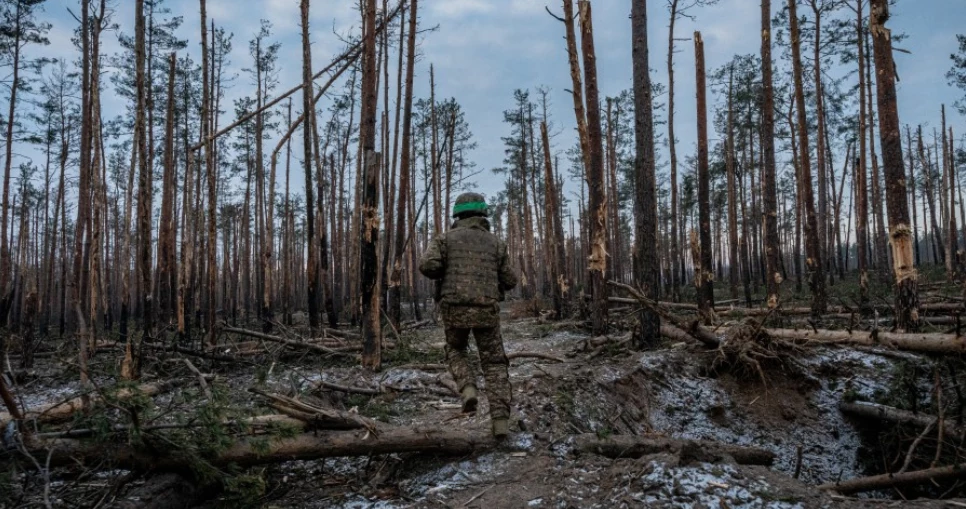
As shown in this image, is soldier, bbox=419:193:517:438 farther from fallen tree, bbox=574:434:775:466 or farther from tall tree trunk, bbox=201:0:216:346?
tall tree trunk, bbox=201:0:216:346

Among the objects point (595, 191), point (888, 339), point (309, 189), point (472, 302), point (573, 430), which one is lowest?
point (573, 430)

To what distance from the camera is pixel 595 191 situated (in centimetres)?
900

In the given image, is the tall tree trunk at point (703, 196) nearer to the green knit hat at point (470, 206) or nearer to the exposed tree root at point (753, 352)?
the exposed tree root at point (753, 352)

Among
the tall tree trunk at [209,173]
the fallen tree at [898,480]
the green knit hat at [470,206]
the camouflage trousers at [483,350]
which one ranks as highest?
the tall tree trunk at [209,173]

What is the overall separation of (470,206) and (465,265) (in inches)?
24.1

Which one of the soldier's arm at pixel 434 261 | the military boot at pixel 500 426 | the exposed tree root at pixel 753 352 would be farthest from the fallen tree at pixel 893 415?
the soldier's arm at pixel 434 261

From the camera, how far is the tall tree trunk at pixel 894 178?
24.0 ft

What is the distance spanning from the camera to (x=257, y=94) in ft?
69.1

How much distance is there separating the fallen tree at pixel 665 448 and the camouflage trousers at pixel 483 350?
733mm

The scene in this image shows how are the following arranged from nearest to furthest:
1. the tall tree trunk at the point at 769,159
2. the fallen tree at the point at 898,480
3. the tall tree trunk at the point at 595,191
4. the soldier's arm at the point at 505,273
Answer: the fallen tree at the point at 898,480, the soldier's arm at the point at 505,273, the tall tree trunk at the point at 595,191, the tall tree trunk at the point at 769,159

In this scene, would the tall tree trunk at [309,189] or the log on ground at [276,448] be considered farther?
the tall tree trunk at [309,189]

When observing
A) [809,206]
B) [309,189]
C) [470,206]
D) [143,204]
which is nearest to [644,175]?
[470,206]

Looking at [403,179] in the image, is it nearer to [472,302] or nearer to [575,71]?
[575,71]

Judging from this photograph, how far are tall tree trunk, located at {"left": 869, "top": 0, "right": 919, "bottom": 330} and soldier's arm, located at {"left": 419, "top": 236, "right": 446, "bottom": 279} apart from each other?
23.9 feet
